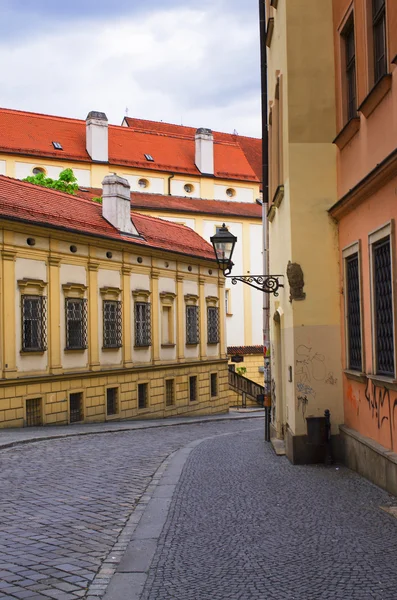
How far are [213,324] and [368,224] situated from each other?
91.6 ft

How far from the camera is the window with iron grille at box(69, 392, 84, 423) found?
88.1 feet

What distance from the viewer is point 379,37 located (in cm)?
1023

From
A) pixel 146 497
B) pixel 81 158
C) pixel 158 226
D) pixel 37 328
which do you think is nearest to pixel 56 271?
pixel 37 328

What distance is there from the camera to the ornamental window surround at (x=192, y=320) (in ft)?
117

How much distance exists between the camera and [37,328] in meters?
25.2

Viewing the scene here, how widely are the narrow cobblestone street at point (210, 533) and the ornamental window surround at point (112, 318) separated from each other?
51.4 ft

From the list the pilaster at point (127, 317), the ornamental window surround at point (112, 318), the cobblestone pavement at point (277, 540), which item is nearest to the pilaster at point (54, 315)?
the ornamental window surround at point (112, 318)

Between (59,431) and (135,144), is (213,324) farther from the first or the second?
(135,144)

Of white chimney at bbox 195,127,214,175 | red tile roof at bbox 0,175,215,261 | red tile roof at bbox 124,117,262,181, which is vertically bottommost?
red tile roof at bbox 0,175,215,261

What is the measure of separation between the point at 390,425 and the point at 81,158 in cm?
5065

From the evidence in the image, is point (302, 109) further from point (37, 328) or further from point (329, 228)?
point (37, 328)

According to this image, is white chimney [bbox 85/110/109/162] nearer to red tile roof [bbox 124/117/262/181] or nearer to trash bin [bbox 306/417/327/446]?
red tile roof [bbox 124/117/262/181]

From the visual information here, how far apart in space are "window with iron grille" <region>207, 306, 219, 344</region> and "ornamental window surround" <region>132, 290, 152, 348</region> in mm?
6078

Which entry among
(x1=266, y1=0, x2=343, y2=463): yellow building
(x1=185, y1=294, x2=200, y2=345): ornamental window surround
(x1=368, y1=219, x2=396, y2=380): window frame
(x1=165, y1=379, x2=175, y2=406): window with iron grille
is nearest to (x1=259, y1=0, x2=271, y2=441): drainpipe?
(x1=266, y1=0, x2=343, y2=463): yellow building
